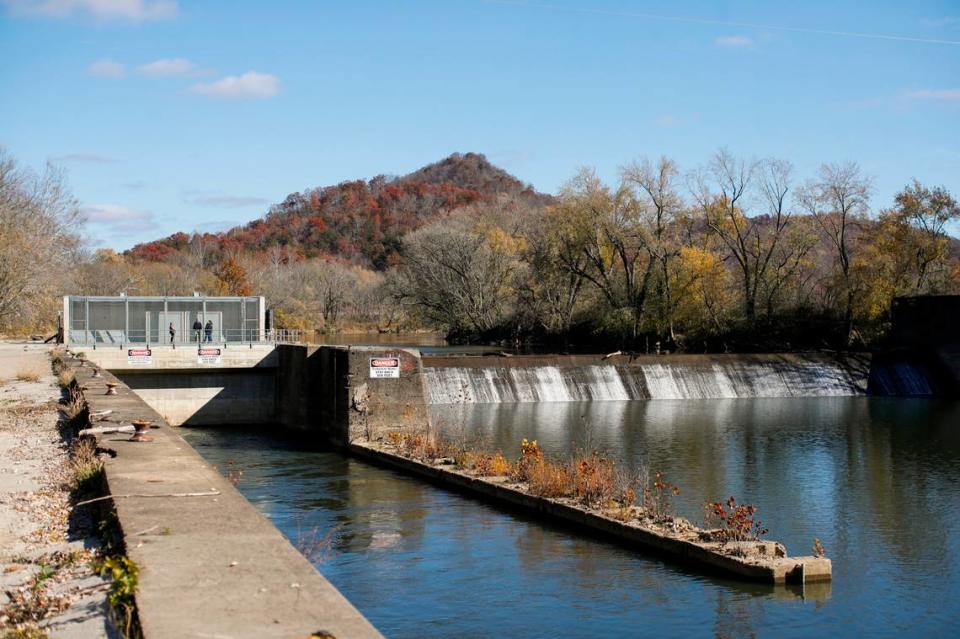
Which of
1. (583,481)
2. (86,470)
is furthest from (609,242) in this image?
(86,470)

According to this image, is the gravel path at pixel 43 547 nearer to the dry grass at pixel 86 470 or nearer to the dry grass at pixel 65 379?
the dry grass at pixel 86 470

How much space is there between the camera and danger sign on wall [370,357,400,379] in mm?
28594

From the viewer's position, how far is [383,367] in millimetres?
28625

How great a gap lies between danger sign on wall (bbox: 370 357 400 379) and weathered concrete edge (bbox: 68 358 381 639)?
1508cm

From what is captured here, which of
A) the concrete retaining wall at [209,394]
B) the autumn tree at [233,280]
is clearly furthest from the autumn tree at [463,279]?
the concrete retaining wall at [209,394]

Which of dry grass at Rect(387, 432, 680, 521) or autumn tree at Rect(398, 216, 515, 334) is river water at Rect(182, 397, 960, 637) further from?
autumn tree at Rect(398, 216, 515, 334)

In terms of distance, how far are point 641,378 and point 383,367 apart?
19.1 metres

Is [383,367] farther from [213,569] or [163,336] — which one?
[163,336]

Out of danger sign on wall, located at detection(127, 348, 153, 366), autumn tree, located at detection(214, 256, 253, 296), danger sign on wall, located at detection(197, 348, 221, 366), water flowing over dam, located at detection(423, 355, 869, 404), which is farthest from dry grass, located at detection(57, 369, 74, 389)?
autumn tree, located at detection(214, 256, 253, 296)

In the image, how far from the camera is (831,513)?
811 inches

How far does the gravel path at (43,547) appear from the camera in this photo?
771 centimetres

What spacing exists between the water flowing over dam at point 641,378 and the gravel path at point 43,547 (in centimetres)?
2243

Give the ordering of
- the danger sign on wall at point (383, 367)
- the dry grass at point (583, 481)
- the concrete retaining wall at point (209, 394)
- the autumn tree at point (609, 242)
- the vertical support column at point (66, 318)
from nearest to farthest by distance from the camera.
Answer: the dry grass at point (583, 481)
the danger sign on wall at point (383, 367)
the concrete retaining wall at point (209, 394)
the vertical support column at point (66, 318)
the autumn tree at point (609, 242)

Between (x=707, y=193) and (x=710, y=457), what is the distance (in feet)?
124
